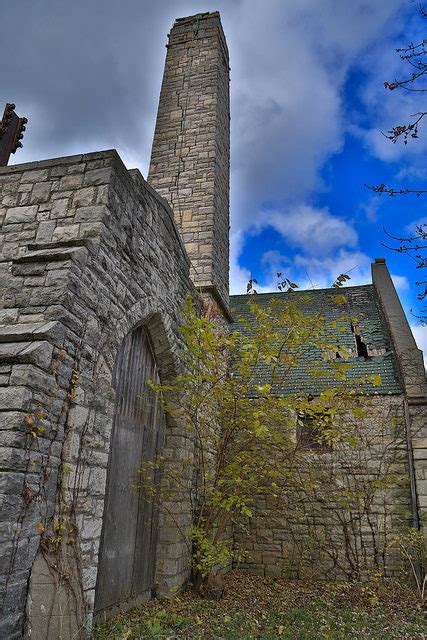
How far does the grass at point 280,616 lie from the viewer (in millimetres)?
4133

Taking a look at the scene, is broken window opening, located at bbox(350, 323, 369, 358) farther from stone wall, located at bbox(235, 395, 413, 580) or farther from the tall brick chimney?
the tall brick chimney

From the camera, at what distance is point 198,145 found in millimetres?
9391

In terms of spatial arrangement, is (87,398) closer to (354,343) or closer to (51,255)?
(51,255)

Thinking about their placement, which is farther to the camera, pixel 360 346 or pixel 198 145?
pixel 198 145

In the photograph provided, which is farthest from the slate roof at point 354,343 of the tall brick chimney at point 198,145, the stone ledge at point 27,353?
the stone ledge at point 27,353

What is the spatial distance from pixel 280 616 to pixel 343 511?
2.85m

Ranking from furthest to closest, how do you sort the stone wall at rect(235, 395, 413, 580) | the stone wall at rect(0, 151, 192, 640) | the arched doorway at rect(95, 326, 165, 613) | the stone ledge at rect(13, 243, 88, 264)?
1. the stone wall at rect(235, 395, 413, 580)
2. the arched doorway at rect(95, 326, 165, 613)
3. the stone ledge at rect(13, 243, 88, 264)
4. the stone wall at rect(0, 151, 192, 640)

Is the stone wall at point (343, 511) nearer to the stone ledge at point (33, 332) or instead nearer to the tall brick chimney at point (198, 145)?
the tall brick chimney at point (198, 145)

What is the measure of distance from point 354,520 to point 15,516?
5.82 meters

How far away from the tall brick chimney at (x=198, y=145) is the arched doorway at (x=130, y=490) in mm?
2889

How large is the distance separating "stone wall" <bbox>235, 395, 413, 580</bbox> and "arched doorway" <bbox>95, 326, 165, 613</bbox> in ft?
8.63

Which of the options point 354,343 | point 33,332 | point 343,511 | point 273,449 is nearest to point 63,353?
point 33,332

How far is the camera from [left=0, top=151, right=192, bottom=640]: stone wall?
2.98 m

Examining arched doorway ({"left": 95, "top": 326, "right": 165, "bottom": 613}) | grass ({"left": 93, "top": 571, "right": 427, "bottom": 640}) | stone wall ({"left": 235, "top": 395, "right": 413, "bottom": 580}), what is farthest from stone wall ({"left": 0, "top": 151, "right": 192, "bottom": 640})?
stone wall ({"left": 235, "top": 395, "right": 413, "bottom": 580})
